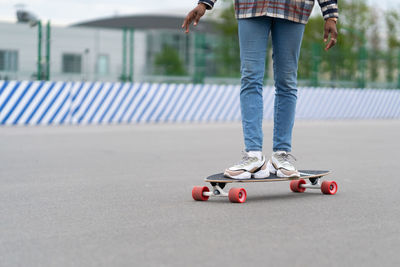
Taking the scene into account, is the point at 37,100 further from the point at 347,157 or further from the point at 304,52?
the point at 304,52

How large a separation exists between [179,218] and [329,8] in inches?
81.5

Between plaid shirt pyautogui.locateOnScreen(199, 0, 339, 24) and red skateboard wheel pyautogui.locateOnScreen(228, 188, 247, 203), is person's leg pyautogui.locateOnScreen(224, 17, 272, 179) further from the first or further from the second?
red skateboard wheel pyautogui.locateOnScreen(228, 188, 247, 203)

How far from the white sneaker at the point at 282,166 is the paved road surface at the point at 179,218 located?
0.51ft

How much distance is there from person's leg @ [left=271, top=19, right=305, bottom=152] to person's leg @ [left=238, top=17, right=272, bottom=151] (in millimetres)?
138

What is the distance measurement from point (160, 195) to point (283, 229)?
1.55m

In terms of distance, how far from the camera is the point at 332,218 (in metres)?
3.86

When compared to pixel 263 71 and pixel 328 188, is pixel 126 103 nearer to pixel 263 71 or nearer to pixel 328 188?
pixel 263 71

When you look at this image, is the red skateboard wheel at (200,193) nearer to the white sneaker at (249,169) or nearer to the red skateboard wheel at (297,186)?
the white sneaker at (249,169)

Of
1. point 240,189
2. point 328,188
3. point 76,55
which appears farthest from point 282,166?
point 76,55

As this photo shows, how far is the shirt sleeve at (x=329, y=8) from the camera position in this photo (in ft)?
16.4

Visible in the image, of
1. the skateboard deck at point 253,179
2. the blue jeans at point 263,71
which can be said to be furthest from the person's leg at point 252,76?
the skateboard deck at point 253,179

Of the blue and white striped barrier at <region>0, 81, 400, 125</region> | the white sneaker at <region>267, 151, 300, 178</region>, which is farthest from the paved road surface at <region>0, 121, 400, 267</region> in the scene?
the blue and white striped barrier at <region>0, 81, 400, 125</region>

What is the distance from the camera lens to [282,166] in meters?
4.82

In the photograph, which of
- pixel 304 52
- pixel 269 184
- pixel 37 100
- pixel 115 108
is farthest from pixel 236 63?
pixel 269 184
